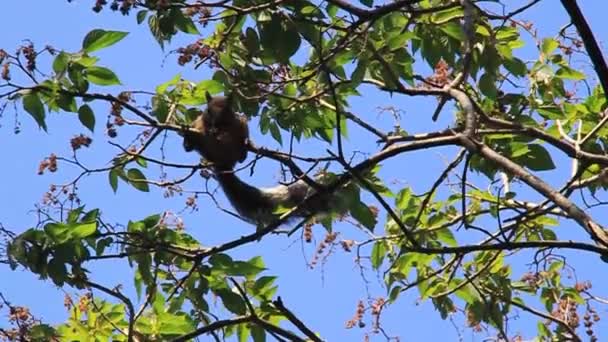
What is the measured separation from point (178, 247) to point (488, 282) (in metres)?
1.29

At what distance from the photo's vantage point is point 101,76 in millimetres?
3523

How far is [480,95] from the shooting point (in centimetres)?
417

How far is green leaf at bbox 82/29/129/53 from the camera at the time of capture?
3.41 metres

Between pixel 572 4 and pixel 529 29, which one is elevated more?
pixel 529 29

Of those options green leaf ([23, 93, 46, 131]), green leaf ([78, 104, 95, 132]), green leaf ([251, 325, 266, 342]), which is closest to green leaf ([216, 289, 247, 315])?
green leaf ([251, 325, 266, 342])

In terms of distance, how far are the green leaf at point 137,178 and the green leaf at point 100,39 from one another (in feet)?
1.70

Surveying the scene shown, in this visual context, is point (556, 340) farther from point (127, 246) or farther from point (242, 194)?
point (127, 246)

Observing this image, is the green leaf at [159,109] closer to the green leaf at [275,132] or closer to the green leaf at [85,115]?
the green leaf at [85,115]

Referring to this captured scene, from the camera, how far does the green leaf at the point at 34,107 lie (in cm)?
347

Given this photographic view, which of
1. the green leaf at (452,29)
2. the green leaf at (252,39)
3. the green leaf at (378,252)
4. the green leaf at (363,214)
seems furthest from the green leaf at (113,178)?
the green leaf at (452,29)

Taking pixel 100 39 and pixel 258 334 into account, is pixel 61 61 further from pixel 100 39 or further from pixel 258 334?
pixel 258 334

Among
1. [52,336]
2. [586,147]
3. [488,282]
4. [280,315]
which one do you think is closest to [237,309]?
[280,315]

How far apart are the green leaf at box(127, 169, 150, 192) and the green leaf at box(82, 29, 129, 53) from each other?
518 mm

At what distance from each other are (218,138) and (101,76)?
0.69 metres
